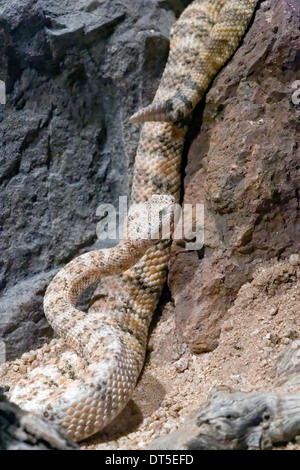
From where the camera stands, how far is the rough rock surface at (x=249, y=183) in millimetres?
4164

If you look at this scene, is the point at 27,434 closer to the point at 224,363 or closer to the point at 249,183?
the point at 224,363

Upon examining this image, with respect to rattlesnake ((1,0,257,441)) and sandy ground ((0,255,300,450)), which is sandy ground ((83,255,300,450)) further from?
rattlesnake ((1,0,257,441))

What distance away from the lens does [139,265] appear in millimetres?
4805

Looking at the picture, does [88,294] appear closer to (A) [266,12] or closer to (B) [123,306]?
(B) [123,306]

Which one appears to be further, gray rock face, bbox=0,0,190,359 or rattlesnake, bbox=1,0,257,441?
gray rock face, bbox=0,0,190,359

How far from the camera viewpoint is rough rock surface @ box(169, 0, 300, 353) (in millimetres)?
4164

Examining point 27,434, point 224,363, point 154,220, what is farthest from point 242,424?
point 154,220

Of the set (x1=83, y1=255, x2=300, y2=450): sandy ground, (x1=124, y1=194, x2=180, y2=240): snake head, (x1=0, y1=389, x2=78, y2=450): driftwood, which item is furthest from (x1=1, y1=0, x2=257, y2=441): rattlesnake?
(x1=0, y1=389, x2=78, y2=450): driftwood

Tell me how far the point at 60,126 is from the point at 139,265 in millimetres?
1424

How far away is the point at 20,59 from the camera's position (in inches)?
190

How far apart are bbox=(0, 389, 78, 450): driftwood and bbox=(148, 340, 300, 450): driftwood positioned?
1.95 feet

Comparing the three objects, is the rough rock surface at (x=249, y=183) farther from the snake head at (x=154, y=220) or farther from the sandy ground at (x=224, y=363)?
the snake head at (x=154, y=220)

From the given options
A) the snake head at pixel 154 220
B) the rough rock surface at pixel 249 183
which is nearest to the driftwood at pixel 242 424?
the rough rock surface at pixel 249 183
